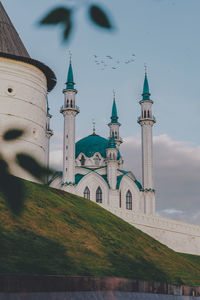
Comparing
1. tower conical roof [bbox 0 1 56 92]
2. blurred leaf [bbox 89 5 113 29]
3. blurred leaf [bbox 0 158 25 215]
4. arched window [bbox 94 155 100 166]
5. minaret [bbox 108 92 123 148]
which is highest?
minaret [bbox 108 92 123 148]

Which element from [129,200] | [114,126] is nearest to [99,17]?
[129,200]

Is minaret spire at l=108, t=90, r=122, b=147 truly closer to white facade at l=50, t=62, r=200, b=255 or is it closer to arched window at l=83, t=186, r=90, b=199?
white facade at l=50, t=62, r=200, b=255

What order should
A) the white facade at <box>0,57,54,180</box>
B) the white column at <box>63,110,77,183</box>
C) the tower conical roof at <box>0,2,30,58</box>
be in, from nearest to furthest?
the white facade at <box>0,57,54,180</box> → the tower conical roof at <box>0,2,30,58</box> → the white column at <box>63,110,77,183</box>

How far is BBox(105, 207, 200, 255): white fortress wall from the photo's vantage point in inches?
1252

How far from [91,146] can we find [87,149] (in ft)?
2.14

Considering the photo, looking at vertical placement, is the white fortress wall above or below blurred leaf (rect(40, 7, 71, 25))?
above

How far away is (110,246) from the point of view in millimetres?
16234

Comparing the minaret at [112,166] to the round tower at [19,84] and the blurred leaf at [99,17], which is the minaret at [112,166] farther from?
the blurred leaf at [99,17]

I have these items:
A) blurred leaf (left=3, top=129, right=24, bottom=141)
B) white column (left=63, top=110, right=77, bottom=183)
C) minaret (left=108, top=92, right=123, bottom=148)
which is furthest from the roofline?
blurred leaf (left=3, top=129, right=24, bottom=141)

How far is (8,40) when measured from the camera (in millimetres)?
24953

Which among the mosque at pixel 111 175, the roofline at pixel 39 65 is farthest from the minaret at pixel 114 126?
the roofline at pixel 39 65

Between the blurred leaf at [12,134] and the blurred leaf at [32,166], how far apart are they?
0.26 feet

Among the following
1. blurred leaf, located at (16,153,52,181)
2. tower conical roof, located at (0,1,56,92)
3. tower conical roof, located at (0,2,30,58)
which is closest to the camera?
blurred leaf, located at (16,153,52,181)

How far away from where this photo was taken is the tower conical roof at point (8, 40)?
24.6 m
